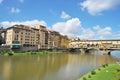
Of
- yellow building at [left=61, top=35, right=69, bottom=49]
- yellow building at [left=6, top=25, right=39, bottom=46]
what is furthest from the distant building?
yellow building at [left=61, top=35, right=69, bottom=49]

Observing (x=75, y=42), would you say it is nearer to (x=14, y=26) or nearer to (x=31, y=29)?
(x=31, y=29)

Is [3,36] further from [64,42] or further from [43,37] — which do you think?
[64,42]

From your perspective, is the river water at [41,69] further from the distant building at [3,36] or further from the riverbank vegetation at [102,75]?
the distant building at [3,36]

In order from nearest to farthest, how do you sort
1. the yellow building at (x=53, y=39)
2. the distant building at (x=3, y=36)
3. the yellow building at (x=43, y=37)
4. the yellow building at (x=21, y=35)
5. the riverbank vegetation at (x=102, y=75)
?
the riverbank vegetation at (x=102, y=75)
the yellow building at (x=21, y=35)
the distant building at (x=3, y=36)
the yellow building at (x=43, y=37)
the yellow building at (x=53, y=39)

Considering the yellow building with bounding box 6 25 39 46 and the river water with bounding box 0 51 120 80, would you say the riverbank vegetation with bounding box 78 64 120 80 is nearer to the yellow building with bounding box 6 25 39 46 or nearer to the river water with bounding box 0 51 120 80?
the river water with bounding box 0 51 120 80

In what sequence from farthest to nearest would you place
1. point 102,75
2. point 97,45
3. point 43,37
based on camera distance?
1. point 97,45
2. point 43,37
3. point 102,75

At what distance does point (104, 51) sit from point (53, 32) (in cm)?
3762

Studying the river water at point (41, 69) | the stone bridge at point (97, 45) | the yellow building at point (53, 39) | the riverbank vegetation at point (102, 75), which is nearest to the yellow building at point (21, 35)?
the yellow building at point (53, 39)

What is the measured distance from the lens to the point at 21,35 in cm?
10050

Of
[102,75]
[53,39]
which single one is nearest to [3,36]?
[53,39]

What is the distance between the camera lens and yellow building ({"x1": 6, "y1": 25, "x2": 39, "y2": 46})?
96062mm

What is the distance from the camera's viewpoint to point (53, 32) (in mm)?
132500

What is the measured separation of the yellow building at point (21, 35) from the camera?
315 ft

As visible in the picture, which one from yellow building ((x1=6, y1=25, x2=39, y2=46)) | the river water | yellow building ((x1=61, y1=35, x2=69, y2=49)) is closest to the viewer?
the river water
